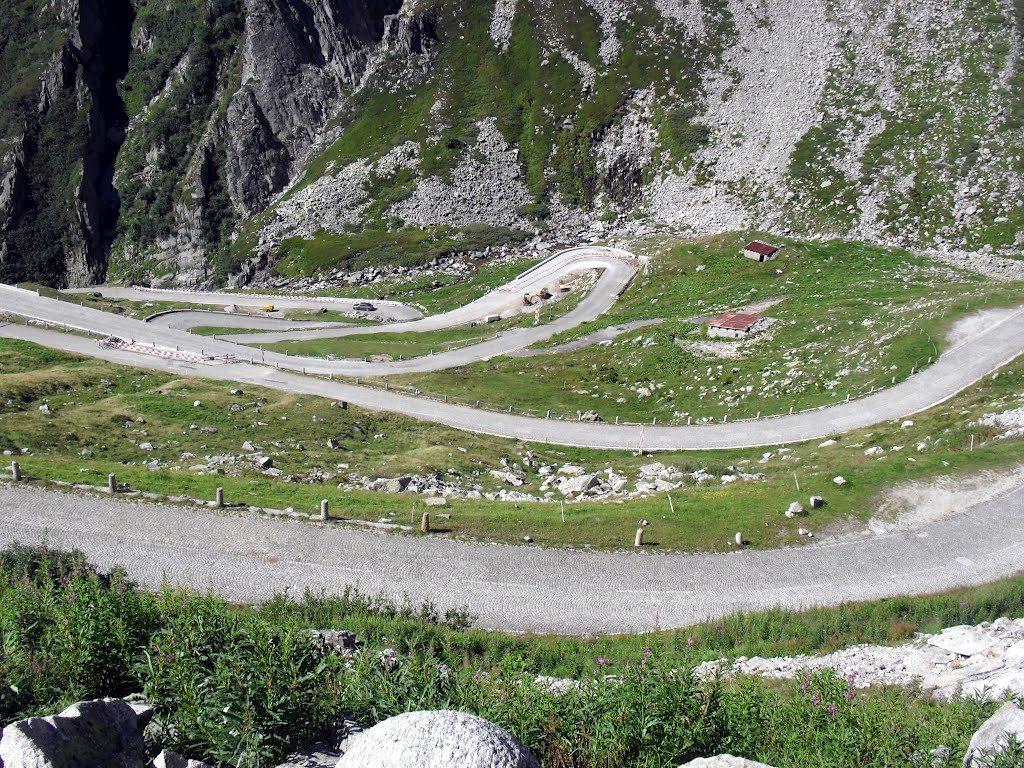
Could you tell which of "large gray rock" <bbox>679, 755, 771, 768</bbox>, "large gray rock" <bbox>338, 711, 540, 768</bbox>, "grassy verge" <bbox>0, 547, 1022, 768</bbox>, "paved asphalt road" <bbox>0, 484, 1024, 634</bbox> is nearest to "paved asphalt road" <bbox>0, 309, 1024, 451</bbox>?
"paved asphalt road" <bbox>0, 484, 1024, 634</bbox>

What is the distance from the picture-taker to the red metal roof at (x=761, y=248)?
8912 cm

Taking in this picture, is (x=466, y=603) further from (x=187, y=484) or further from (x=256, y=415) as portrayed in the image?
(x=256, y=415)

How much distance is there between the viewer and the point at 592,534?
3058cm

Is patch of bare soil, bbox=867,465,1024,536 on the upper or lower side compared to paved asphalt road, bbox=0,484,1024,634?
upper

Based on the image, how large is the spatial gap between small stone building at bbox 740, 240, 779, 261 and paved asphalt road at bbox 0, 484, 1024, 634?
61.9 meters

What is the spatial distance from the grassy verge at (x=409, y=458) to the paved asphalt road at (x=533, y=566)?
1.64 meters

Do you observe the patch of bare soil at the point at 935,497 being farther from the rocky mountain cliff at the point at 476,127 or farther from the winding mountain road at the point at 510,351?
the rocky mountain cliff at the point at 476,127

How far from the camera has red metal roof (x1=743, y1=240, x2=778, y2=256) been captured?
89.1 m

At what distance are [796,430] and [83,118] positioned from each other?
514 feet

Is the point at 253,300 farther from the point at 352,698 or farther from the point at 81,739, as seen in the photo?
the point at 81,739

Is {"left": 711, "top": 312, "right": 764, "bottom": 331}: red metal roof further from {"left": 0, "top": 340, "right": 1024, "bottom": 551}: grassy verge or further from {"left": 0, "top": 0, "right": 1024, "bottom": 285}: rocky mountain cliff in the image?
{"left": 0, "top": 0, "right": 1024, "bottom": 285}: rocky mountain cliff

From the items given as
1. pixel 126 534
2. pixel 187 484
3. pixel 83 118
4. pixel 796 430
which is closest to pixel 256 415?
pixel 187 484

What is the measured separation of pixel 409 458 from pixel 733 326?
113 ft

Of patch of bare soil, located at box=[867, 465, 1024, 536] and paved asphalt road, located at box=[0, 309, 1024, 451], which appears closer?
patch of bare soil, located at box=[867, 465, 1024, 536]
